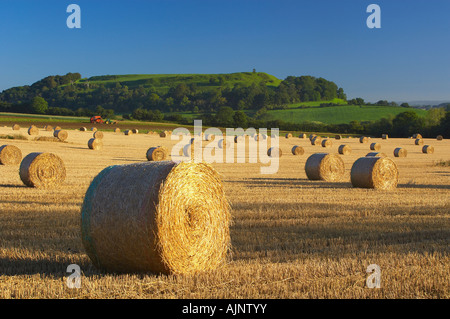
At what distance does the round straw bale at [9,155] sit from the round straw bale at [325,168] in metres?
12.7

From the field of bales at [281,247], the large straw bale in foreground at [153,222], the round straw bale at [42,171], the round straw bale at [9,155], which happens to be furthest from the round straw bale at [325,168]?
the round straw bale at [9,155]

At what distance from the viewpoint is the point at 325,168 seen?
19172mm

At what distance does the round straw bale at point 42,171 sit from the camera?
15.6 m

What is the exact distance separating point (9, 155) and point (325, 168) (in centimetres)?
1349

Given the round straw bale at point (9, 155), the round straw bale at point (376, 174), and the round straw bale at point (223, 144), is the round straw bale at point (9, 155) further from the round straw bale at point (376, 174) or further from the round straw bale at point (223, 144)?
the round straw bale at point (223, 144)

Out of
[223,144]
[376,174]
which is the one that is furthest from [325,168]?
[223,144]

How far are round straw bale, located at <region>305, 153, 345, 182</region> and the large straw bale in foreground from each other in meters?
12.3

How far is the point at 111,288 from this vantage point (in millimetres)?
5641

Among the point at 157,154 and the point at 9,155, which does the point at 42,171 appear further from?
the point at 157,154

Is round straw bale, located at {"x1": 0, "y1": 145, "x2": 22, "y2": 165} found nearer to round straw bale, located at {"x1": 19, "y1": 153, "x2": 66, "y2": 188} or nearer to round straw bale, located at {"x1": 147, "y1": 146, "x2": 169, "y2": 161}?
round straw bale, located at {"x1": 147, "y1": 146, "x2": 169, "y2": 161}

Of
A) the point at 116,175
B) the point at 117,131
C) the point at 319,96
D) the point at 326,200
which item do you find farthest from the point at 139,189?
the point at 319,96

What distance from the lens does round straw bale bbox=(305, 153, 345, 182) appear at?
19078 millimetres

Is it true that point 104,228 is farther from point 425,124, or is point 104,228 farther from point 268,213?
point 425,124

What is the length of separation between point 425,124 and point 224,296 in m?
72.3
